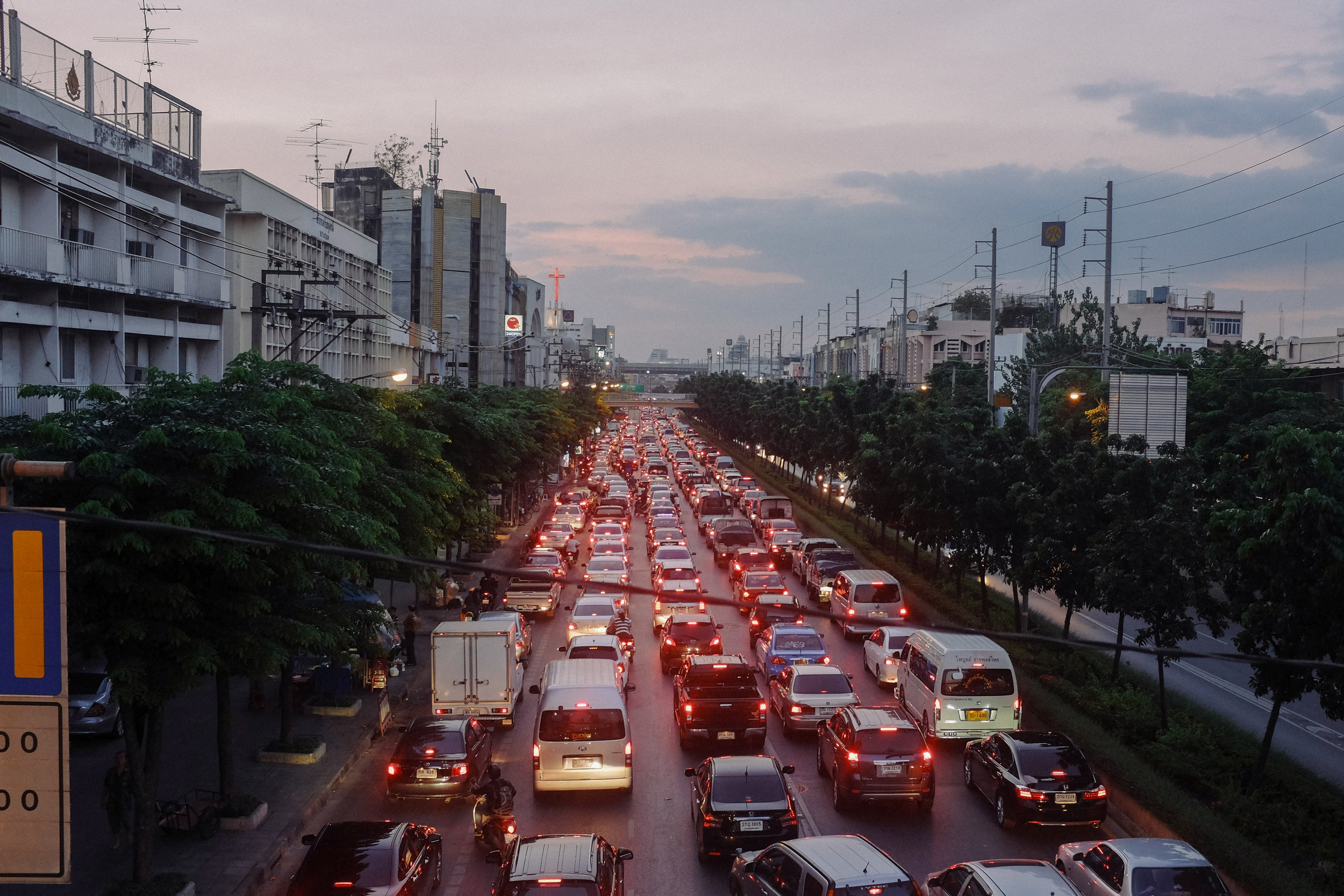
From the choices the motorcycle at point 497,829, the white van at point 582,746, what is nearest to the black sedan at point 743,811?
the white van at point 582,746

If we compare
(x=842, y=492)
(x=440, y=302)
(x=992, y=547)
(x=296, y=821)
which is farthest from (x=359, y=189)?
(x=296, y=821)

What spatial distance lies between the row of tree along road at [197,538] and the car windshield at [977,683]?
31.8 ft

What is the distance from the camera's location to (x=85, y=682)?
20234 millimetres

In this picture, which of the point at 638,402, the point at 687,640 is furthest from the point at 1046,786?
the point at 638,402

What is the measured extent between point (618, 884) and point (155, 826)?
720 centimetres

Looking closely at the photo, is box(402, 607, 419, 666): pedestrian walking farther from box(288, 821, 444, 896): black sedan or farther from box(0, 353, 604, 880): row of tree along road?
box(288, 821, 444, 896): black sedan

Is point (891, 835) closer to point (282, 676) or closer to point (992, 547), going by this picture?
point (282, 676)

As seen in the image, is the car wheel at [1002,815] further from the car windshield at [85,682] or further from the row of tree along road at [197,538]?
the car windshield at [85,682]

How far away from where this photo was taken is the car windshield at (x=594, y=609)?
28.0 meters

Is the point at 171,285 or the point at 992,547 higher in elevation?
the point at 171,285

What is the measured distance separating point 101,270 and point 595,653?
15652 mm

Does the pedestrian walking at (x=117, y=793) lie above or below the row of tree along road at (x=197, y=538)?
below

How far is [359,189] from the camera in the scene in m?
104

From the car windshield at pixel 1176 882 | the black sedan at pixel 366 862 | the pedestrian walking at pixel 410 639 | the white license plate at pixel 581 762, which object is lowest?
the pedestrian walking at pixel 410 639
